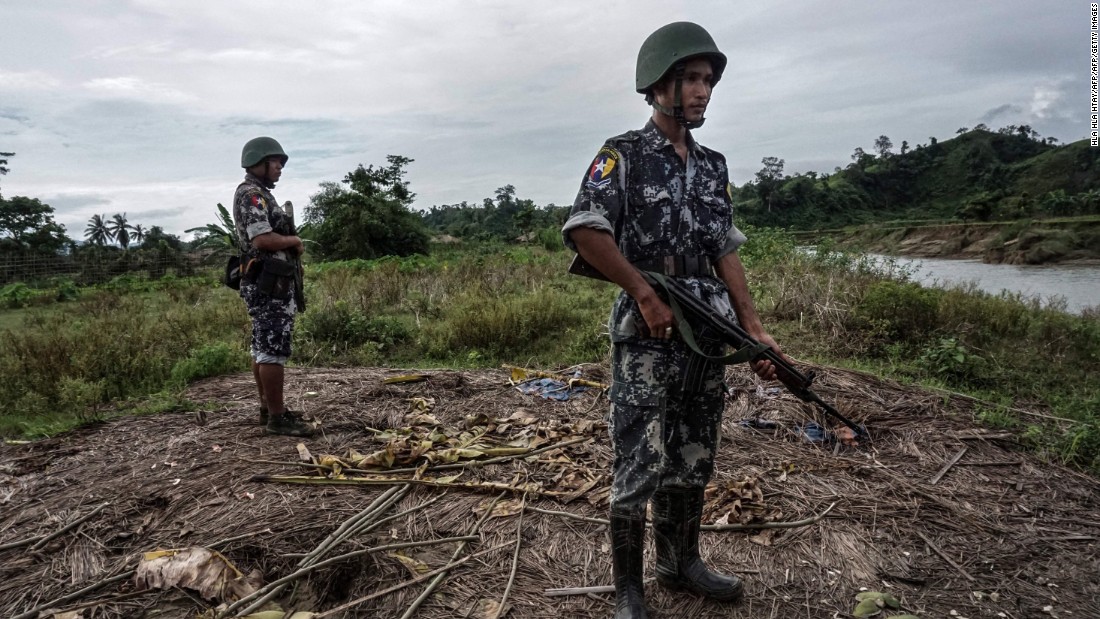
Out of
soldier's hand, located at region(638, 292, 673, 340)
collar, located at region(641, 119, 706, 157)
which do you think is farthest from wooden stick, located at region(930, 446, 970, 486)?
→ collar, located at region(641, 119, 706, 157)

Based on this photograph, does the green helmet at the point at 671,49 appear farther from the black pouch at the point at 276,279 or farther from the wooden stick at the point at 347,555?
the black pouch at the point at 276,279

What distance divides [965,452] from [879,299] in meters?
3.24

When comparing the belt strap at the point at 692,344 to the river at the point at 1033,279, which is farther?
the river at the point at 1033,279

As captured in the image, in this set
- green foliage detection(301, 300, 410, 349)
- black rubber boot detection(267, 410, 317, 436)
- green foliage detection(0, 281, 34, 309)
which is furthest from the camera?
green foliage detection(0, 281, 34, 309)

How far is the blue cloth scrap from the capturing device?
4668 millimetres

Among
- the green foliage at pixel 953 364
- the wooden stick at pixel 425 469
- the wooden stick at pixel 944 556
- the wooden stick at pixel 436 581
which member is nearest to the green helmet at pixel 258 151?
the wooden stick at pixel 425 469

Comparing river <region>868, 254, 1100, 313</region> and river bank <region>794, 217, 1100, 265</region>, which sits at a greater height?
river bank <region>794, 217, 1100, 265</region>

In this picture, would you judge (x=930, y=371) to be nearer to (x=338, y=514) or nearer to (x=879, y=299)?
(x=879, y=299)

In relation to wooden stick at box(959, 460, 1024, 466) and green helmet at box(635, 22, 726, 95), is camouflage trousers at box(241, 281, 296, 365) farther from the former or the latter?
wooden stick at box(959, 460, 1024, 466)

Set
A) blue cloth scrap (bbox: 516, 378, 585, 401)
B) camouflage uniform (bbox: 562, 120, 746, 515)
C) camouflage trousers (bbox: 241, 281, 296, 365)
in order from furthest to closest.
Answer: blue cloth scrap (bbox: 516, 378, 585, 401)
camouflage trousers (bbox: 241, 281, 296, 365)
camouflage uniform (bbox: 562, 120, 746, 515)

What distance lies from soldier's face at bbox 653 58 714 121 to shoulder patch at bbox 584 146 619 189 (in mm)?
269

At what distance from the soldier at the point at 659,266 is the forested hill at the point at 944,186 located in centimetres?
3285

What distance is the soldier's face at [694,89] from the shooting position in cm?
196

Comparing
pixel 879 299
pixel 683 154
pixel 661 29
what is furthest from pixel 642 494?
pixel 879 299
